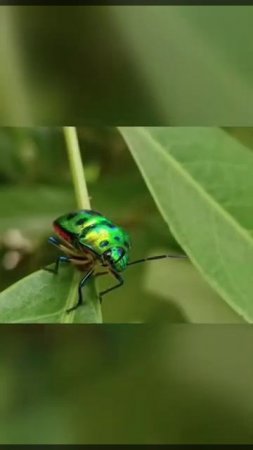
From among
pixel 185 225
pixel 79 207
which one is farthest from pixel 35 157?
pixel 185 225

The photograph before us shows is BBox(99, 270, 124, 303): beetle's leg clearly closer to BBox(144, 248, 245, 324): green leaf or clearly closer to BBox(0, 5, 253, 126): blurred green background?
BBox(144, 248, 245, 324): green leaf

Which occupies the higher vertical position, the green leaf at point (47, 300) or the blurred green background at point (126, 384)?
the green leaf at point (47, 300)

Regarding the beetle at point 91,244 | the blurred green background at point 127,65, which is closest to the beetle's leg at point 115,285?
the beetle at point 91,244

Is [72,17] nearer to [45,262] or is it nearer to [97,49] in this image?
[97,49]

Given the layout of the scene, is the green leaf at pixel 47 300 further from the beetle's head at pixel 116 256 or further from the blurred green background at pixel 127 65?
the blurred green background at pixel 127 65

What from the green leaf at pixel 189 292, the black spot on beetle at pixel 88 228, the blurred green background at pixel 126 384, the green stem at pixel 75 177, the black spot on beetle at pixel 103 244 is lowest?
the blurred green background at pixel 126 384

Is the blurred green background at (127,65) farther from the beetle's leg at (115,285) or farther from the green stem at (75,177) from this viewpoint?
the beetle's leg at (115,285)
